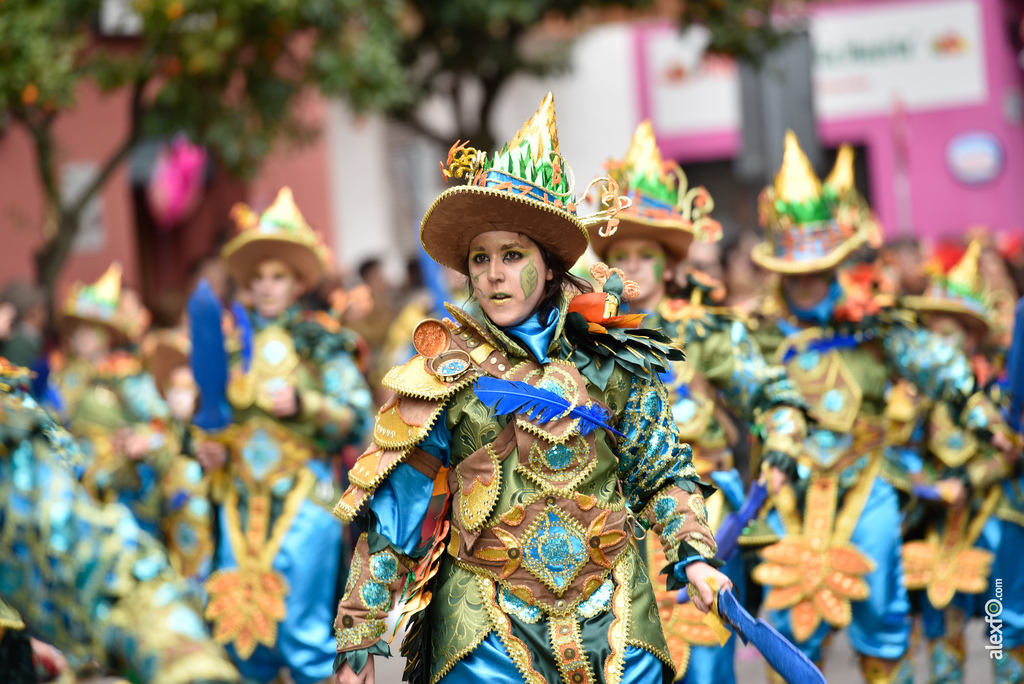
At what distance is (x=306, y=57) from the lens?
1130 centimetres

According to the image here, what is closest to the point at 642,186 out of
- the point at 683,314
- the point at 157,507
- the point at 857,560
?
the point at 683,314

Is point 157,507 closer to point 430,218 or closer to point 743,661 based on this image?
point 743,661

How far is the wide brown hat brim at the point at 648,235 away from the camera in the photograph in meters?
5.26

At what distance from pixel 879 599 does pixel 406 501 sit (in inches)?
125

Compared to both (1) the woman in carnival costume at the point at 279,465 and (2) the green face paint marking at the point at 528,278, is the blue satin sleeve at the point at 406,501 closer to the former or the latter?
(2) the green face paint marking at the point at 528,278

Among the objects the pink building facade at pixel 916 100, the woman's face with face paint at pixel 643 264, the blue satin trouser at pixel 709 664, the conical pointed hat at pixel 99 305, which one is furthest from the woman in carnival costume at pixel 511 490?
the pink building facade at pixel 916 100

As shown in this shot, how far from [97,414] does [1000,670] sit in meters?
5.66

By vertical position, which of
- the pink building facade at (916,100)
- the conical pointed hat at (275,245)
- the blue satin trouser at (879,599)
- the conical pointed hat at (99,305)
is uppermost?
the pink building facade at (916,100)

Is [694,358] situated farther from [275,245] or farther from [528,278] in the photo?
[275,245]

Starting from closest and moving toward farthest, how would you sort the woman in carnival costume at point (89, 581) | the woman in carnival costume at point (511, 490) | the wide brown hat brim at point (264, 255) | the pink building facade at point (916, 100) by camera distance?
the woman in carnival costume at point (89, 581) < the woman in carnival costume at point (511, 490) < the wide brown hat brim at point (264, 255) < the pink building facade at point (916, 100)

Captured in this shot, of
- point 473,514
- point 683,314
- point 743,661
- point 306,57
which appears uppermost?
point 306,57

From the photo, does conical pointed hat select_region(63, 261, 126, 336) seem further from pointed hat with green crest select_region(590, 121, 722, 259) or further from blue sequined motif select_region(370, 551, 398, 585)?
blue sequined motif select_region(370, 551, 398, 585)

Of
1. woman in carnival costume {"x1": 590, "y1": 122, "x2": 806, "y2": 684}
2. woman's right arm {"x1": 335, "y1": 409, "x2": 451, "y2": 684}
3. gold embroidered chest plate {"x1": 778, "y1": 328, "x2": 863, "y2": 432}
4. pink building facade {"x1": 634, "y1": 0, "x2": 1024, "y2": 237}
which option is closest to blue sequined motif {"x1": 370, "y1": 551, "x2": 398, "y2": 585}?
woman's right arm {"x1": 335, "y1": 409, "x2": 451, "y2": 684}

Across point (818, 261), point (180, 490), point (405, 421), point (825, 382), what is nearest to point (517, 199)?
point (405, 421)
